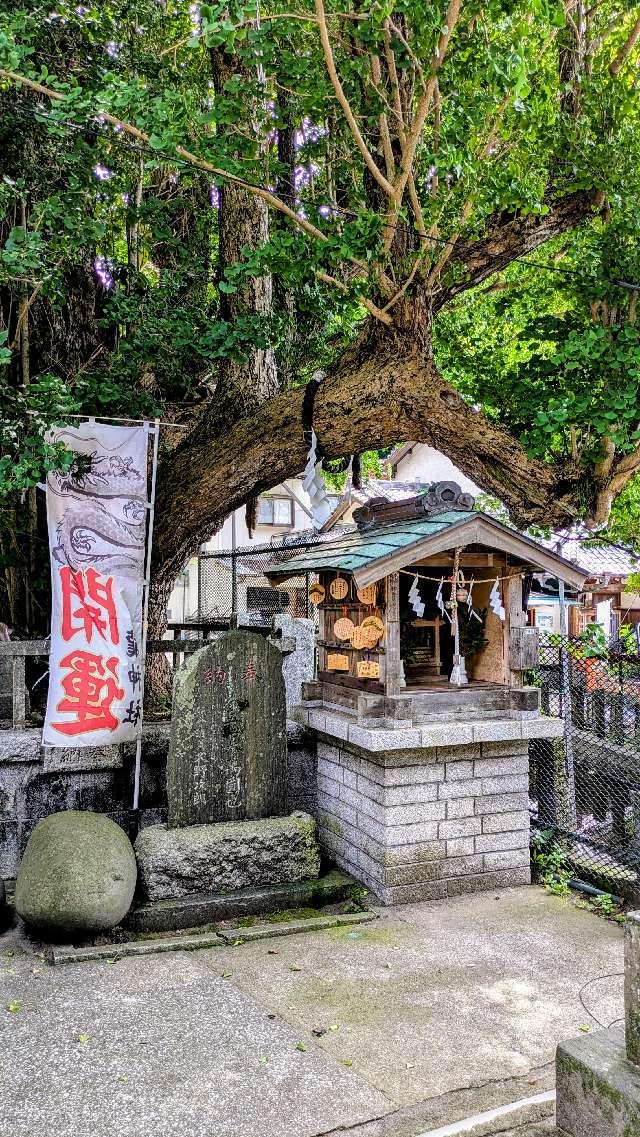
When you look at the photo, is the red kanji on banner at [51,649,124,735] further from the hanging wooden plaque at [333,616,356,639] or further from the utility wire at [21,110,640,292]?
the utility wire at [21,110,640,292]

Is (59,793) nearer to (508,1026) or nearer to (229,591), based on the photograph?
(508,1026)

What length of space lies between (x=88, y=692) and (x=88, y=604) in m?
0.83

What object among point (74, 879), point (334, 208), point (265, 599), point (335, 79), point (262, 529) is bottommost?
point (74, 879)

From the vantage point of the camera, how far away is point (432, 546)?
6.62m

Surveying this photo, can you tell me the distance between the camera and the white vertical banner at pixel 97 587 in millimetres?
6977

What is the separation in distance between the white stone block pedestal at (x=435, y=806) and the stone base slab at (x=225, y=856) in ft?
1.76

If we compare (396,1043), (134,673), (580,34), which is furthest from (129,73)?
(396,1043)

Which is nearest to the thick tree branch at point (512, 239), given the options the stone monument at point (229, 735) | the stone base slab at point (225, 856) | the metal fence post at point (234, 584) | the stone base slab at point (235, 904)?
the stone monument at point (229, 735)

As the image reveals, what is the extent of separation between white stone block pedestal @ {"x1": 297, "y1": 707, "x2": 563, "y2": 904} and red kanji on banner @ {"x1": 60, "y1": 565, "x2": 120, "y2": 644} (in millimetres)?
2337

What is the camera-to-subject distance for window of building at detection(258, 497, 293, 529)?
24.6 m

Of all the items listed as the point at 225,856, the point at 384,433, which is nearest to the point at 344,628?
the point at 225,856

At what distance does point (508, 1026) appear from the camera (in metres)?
4.56

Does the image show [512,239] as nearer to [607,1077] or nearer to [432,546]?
[432,546]

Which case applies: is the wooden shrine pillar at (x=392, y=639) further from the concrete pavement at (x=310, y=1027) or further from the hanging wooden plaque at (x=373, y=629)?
the concrete pavement at (x=310, y=1027)
